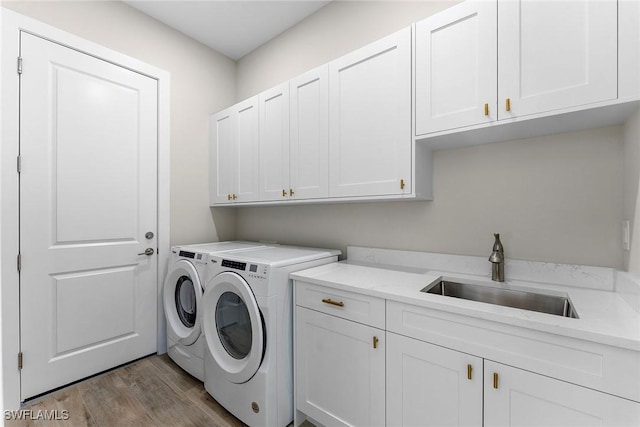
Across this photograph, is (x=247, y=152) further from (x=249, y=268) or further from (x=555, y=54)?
(x=555, y=54)

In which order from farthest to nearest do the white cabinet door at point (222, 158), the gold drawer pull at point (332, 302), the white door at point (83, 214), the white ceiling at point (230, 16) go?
1. the white cabinet door at point (222, 158)
2. the white ceiling at point (230, 16)
3. the white door at point (83, 214)
4. the gold drawer pull at point (332, 302)

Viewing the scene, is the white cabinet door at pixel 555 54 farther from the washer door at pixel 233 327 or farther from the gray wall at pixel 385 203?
the washer door at pixel 233 327

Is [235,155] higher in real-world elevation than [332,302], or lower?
higher

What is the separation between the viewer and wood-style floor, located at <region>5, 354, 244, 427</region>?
1.84 meters

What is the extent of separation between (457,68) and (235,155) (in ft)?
5.99

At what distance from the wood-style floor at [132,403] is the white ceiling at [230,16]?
2.74 metres

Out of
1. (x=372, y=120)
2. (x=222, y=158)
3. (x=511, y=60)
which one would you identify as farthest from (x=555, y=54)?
(x=222, y=158)

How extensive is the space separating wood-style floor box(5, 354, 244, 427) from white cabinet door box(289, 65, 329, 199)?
1450 mm

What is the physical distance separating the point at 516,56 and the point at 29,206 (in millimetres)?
2810

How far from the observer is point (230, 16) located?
2.58 meters

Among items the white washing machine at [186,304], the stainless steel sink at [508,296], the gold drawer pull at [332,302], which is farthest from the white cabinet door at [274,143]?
the stainless steel sink at [508,296]

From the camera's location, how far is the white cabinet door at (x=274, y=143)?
91.6 inches

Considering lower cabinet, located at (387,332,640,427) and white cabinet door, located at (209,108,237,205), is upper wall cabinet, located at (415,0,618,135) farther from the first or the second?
white cabinet door, located at (209,108,237,205)

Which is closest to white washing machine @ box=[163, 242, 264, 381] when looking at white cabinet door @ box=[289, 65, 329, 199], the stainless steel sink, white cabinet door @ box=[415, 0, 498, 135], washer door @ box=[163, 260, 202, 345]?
washer door @ box=[163, 260, 202, 345]
